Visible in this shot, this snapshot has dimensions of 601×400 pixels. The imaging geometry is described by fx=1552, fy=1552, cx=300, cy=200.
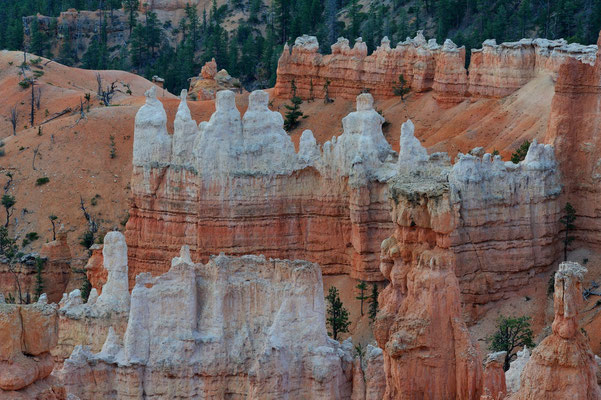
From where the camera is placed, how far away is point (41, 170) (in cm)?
8081

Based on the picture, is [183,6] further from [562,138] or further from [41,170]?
[562,138]

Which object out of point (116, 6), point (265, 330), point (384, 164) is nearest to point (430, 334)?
point (265, 330)

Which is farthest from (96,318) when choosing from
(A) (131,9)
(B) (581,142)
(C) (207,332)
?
(A) (131,9)

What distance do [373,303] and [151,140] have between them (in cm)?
1157

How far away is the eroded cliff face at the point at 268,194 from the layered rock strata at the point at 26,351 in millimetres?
30494

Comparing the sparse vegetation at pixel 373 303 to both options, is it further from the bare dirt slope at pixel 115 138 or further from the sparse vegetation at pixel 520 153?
the bare dirt slope at pixel 115 138

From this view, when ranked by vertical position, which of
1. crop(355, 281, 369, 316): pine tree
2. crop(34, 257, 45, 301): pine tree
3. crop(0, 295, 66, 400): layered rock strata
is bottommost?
crop(34, 257, 45, 301): pine tree

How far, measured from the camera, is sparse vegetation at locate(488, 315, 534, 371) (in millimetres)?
49562

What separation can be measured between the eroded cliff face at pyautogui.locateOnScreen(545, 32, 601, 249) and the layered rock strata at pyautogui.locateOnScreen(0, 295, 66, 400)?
31.6m

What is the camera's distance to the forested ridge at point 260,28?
9294 centimetres

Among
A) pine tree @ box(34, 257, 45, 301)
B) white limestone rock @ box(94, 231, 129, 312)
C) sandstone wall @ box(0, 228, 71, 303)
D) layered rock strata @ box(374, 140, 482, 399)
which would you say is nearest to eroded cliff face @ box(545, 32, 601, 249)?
white limestone rock @ box(94, 231, 129, 312)

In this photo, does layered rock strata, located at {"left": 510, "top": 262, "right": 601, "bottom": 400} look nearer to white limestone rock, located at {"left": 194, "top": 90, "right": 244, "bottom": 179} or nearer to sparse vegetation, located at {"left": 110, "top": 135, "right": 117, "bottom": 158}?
white limestone rock, located at {"left": 194, "top": 90, "right": 244, "bottom": 179}

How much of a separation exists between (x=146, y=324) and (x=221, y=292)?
2169mm

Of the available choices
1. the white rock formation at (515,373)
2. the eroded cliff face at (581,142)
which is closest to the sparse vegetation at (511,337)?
the eroded cliff face at (581,142)
